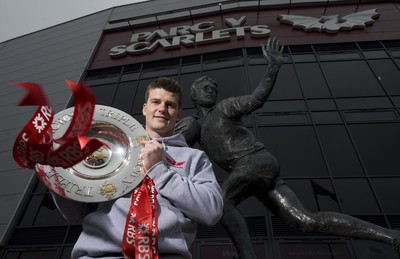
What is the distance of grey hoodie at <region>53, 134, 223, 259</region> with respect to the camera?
1568mm

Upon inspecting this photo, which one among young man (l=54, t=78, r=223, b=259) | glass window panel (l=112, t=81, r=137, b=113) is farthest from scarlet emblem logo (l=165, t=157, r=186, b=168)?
glass window panel (l=112, t=81, r=137, b=113)

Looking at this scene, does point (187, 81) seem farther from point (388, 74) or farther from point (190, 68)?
point (388, 74)

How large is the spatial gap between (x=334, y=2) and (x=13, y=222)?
567 inches

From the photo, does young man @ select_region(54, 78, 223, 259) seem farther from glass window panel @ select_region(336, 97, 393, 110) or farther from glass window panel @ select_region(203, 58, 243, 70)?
glass window panel @ select_region(203, 58, 243, 70)

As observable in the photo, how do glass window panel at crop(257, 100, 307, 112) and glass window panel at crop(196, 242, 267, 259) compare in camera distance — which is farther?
glass window panel at crop(257, 100, 307, 112)

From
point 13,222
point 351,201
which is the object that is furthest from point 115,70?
point 351,201

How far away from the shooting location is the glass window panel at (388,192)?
24.7ft

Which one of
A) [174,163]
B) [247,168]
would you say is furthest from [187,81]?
[174,163]

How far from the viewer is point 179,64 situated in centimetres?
1241

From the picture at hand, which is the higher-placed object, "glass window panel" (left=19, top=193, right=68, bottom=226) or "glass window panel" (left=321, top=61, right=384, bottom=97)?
"glass window panel" (left=321, top=61, right=384, bottom=97)

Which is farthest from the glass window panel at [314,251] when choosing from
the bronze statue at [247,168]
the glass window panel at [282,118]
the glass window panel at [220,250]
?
the glass window panel at [282,118]

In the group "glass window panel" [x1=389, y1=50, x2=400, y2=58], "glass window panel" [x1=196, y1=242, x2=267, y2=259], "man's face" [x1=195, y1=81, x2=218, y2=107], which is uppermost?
"man's face" [x1=195, y1=81, x2=218, y2=107]

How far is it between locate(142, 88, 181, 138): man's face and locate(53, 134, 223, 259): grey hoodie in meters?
0.41

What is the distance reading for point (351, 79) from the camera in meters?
10.9
